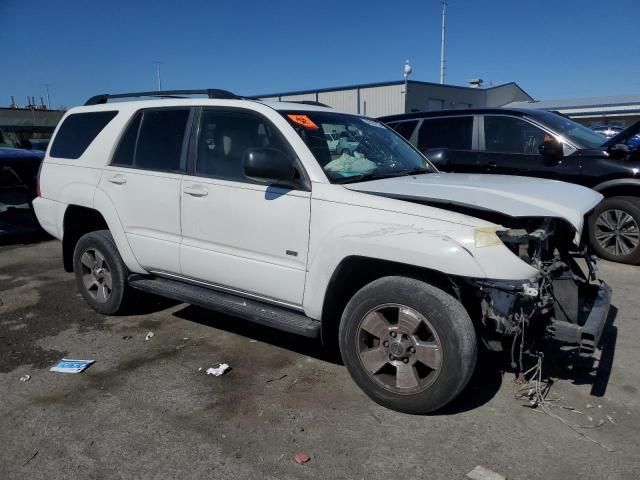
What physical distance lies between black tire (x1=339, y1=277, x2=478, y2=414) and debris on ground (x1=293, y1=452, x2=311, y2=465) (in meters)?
0.63

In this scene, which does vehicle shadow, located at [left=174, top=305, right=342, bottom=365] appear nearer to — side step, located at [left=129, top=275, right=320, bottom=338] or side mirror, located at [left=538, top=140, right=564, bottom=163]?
side step, located at [left=129, top=275, right=320, bottom=338]

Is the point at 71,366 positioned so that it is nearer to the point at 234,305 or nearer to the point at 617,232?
the point at 234,305

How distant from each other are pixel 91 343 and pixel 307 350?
1805mm

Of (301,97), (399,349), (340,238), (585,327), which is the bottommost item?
(399,349)

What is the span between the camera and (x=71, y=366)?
3.80m

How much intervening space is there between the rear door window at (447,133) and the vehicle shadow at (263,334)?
4061 mm

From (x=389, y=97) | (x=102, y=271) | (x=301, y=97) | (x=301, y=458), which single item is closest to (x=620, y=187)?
(x=301, y=458)

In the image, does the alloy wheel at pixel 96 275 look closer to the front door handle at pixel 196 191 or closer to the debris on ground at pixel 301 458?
the front door handle at pixel 196 191

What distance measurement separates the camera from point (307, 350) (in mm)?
4059

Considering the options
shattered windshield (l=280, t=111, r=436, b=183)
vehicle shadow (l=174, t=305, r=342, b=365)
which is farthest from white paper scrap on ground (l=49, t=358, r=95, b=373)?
shattered windshield (l=280, t=111, r=436, b=183)

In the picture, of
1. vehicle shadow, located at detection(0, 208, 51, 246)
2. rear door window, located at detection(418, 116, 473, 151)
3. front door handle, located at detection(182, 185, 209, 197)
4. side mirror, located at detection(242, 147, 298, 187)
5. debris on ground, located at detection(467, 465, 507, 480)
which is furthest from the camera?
vehicle shadow, located at detection(0, 208, 51, 246)

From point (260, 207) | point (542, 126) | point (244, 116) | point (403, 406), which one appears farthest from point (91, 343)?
point (542, 126)

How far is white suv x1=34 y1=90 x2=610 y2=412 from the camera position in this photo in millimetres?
2850

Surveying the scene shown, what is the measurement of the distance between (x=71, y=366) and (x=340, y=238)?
2.28 metres
